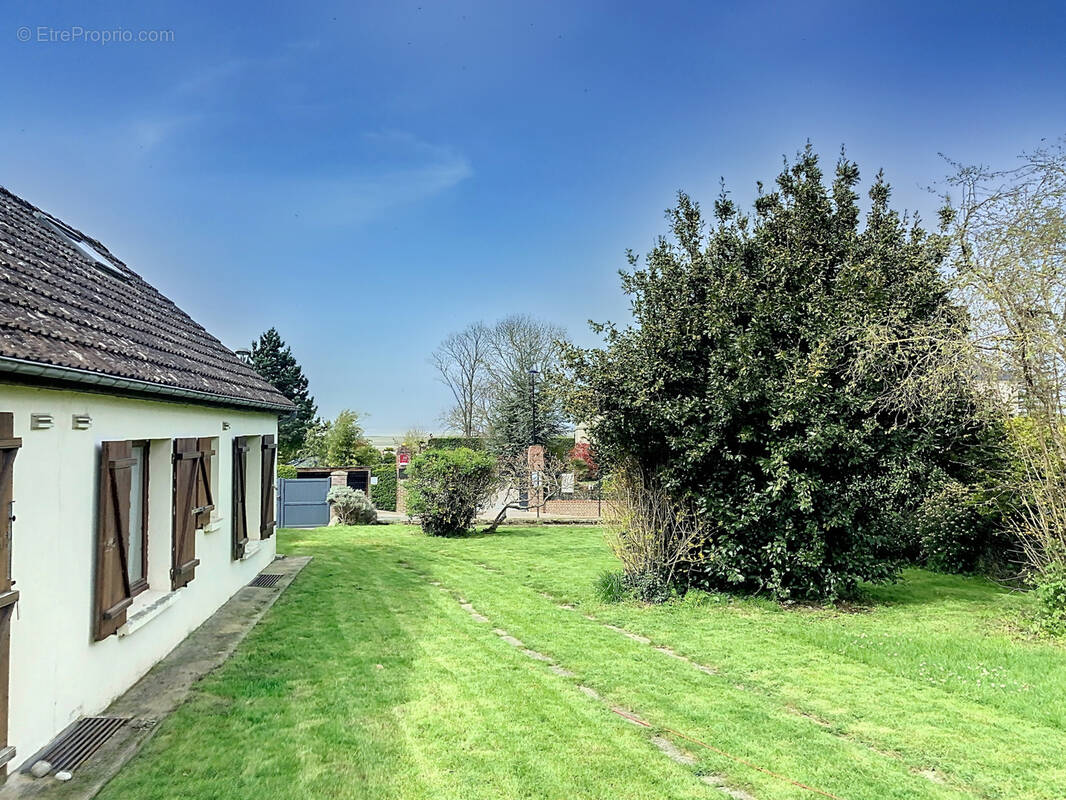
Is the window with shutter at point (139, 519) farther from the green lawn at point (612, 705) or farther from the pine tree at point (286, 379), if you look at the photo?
the pine tree at point (286, 379)

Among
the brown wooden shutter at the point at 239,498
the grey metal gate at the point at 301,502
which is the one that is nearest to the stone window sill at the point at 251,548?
the brown wooden shutter at the point at 239,498

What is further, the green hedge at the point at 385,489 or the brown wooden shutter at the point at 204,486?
the green hedge at the point at 385,489

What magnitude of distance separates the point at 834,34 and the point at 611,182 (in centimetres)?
598

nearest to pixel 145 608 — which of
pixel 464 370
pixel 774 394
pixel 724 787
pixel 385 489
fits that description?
pixel 724 787

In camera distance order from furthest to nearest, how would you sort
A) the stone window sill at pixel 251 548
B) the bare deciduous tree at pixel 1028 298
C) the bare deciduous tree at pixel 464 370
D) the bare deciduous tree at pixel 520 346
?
the bare deciduous tree at pixel 464 370, the bare deciduous tree at pixel 520 346, the stone window sill at pixel 251 548, the bare deciduous tree at pixel 1028 298

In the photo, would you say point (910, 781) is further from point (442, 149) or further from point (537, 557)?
point (442, 149)

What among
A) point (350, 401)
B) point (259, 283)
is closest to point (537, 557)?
point (259, 283)

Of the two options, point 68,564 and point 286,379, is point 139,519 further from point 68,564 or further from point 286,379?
point 286,379

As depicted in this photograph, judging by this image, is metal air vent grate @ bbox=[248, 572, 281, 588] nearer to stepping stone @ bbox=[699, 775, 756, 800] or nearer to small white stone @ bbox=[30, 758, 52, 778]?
small white stone @ bbox=[30, 758, 52, 778]

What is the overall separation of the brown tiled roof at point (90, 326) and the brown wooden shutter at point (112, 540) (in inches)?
23.1

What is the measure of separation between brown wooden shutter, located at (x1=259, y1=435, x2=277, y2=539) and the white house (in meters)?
1.92

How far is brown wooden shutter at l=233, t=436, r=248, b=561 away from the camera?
28.0 feet

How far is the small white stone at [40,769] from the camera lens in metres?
3.51

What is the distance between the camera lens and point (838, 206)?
10.8 metres
